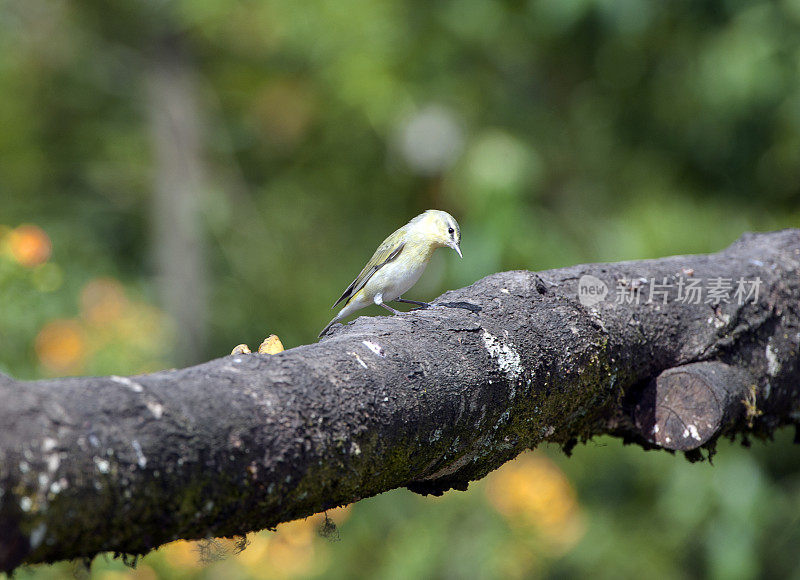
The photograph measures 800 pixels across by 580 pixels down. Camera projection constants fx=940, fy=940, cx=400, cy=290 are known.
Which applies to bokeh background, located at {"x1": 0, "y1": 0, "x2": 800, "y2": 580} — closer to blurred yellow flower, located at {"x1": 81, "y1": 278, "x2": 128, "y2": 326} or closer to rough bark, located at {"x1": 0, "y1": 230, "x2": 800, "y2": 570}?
blurred yellow flower, located at {"x1": 81, "y1": 278, "x2": 128, "y2": 326}

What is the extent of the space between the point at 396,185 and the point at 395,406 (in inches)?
274

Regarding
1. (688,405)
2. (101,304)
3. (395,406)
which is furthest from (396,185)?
(395,406)

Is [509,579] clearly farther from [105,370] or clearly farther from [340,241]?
[340,241]

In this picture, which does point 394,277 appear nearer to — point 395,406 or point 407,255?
point 407,255

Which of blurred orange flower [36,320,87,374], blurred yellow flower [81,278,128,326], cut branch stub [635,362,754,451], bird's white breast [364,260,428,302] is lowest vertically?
blurred orange flower [36,320,87,374]

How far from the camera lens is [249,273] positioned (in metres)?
9.76

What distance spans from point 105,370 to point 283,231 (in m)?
5.50

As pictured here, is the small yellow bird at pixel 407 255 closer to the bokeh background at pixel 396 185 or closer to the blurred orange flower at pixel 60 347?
the bokeh background at pixel 396 185

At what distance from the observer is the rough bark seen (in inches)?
53.6

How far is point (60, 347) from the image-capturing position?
426 centimetres

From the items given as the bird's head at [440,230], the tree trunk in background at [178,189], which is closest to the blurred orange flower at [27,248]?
the bird's head at [440,230]

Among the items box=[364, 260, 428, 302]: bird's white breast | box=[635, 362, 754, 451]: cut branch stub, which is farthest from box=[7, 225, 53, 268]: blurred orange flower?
box=[635, 362, 754, 451]: cut branch stub

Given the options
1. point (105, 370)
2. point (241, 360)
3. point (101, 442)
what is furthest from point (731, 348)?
point (105, 370)

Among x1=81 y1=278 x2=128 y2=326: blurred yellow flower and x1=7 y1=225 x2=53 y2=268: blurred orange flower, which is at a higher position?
x1=7 y1=225 x2=53 y2=268: blurred orange flower
